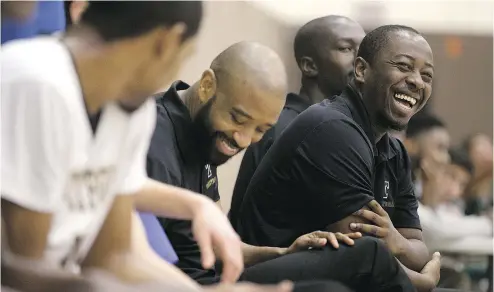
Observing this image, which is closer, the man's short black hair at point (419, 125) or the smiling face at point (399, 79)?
the smiling face at point (399, 79)

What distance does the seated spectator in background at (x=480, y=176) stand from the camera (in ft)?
14.9

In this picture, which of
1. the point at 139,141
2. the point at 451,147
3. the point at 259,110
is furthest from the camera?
the point at 451,147

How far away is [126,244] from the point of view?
1.14 m

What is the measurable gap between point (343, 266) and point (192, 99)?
1.53 ft

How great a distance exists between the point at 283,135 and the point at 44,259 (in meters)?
1.03

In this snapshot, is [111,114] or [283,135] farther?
[283,135]

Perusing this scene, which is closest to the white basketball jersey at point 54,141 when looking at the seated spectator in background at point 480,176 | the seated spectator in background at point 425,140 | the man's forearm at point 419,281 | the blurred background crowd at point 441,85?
the blurred background crowd at point 441,85

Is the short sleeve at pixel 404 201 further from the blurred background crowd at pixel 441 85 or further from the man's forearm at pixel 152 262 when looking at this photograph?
the man's forearm at pixel 152 262

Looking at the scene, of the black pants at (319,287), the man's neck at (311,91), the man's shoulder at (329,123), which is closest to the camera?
the black pants at (319,287)

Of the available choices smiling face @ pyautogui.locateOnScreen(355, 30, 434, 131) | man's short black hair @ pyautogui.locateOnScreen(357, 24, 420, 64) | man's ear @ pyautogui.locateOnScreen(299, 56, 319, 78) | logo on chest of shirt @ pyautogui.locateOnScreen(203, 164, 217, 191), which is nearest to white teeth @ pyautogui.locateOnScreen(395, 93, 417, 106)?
smiling face @ pyautogui.locateOnScreen(355, 30, 434, 131)

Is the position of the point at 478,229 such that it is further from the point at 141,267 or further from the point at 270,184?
the point at 141,267

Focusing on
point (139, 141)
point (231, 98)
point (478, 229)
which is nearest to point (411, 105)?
point (231, 98)

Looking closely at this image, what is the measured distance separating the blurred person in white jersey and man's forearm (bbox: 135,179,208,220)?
100mm

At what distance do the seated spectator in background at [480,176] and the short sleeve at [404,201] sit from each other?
2.45 meters
